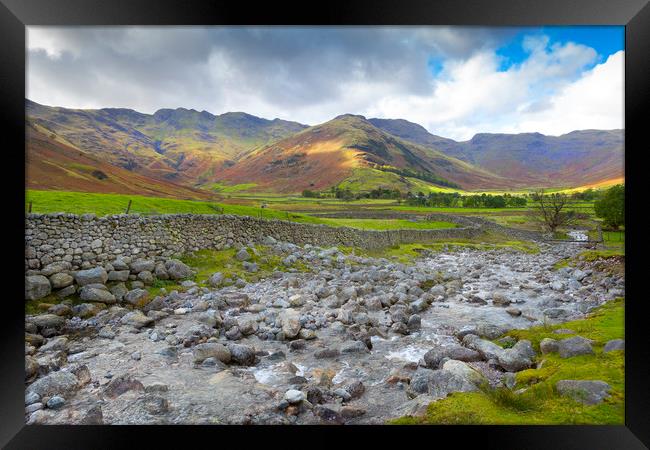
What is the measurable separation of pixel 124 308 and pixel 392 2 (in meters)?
5.66

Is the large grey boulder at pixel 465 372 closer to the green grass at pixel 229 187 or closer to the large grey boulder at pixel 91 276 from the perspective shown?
the large grey boulder at pixel 91 276

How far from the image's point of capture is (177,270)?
5.98 m

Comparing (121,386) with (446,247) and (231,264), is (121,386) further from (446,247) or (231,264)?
(446,247)

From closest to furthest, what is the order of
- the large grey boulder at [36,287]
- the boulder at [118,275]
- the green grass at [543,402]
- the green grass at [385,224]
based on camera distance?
the green grass at [543,402]
the large grey boulder at [36,287]
the boulder at [118,275]
the green grass at [385,224]

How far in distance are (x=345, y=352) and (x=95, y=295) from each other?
410 centimetres

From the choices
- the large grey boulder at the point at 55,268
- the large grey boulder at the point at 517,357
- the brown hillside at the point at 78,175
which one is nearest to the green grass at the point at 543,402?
the large grey boulder at the point at 517,357

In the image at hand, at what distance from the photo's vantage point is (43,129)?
5.02 metres

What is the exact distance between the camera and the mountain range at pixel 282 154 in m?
5.37

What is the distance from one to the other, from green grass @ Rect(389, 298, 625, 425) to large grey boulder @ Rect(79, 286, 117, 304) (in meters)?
4.73

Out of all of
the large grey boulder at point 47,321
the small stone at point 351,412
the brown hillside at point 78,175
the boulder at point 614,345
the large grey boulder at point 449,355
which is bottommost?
the small stone at point 351,412

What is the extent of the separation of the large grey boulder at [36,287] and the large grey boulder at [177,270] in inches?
69.5

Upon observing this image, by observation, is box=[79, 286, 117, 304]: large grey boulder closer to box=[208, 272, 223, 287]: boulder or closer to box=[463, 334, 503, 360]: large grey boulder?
box=[208, 272, 223, 287]: boulder

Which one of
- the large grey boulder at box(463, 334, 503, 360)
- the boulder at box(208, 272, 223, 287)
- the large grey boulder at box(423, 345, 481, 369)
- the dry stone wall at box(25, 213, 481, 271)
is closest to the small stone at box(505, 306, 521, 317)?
the large grey boulder at box(463, 334, 503, 360)
